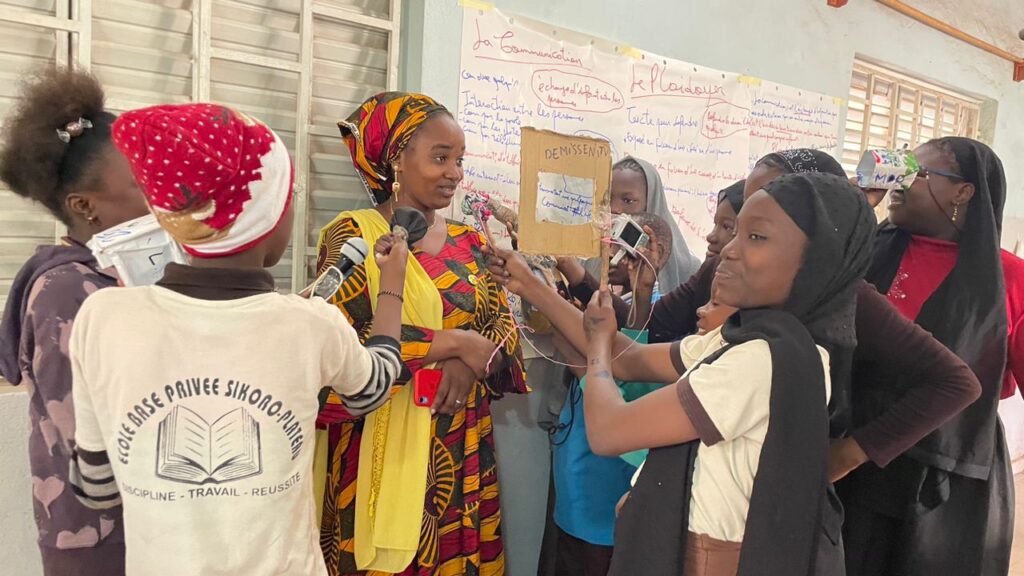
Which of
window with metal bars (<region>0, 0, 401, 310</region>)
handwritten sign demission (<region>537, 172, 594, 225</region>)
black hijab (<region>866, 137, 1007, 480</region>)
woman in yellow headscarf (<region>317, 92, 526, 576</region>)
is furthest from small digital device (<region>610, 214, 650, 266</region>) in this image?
black hijab (<region>866, 137, 1007, 480</region>)

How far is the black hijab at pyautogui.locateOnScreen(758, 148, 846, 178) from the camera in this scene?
5.12 ft

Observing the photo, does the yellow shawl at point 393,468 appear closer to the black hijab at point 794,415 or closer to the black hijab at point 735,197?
the black hijab at point 794,415

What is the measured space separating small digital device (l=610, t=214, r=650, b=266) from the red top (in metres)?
0.78

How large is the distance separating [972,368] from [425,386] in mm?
1472

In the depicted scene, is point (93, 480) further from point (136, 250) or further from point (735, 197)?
point (735, 197)

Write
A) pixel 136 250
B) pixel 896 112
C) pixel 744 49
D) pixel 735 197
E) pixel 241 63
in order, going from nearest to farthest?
pixel 136 250
pixel 241 63
pixel 735 197
pixel 744 49
pixel 896 112

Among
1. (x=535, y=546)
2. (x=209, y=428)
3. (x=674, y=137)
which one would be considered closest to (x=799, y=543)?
(x=209, y=428)

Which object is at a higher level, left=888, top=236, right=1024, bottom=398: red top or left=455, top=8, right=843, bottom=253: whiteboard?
left=455, top=8, right=843, bottom=253: whiteboard

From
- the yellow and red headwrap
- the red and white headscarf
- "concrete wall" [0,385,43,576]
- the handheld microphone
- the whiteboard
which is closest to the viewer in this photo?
the red and white headscarf

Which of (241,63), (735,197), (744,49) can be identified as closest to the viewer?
(241,63)

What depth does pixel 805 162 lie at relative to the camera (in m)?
1.58

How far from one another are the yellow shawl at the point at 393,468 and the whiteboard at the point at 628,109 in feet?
2.06

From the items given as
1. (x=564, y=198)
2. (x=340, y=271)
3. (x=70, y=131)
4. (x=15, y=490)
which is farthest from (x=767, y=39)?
(x=15, y=490)

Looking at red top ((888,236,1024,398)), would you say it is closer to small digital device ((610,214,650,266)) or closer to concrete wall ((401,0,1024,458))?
small digital device ((610,214,650,266))
